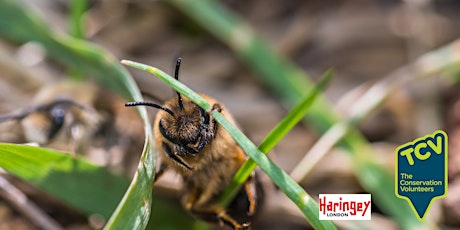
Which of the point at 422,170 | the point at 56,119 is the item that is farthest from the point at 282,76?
the point at 422,170

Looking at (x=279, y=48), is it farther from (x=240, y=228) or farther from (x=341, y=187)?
(x=240, y=228)

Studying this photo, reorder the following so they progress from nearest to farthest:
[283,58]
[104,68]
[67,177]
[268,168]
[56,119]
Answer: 1. [268,168]
2. [67,177]
3. [104,68]
4. [56,119]
5. [283,58]

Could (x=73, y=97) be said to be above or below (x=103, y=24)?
below

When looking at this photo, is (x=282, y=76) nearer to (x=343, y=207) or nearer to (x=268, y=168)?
(x=343, y=207)

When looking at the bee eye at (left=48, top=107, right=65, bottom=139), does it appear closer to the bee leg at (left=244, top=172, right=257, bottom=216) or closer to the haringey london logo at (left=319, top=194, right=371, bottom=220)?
the bee leg at (left=244, top=172, right=257, bottom=216)

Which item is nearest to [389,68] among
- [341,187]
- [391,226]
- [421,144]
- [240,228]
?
[341,187]
